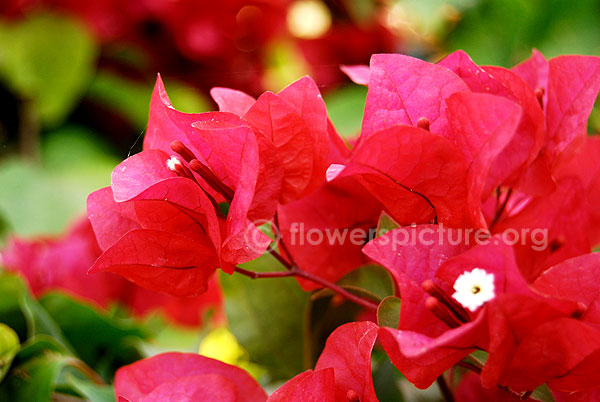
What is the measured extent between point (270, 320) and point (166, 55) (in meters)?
0.93

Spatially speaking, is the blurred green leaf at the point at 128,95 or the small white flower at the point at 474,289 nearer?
the small white flower at the point at 474,289

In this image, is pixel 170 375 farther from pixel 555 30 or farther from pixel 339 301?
pixel 555 30

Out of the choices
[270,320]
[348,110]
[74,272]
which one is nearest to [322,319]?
[270,320]

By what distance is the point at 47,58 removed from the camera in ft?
3.91

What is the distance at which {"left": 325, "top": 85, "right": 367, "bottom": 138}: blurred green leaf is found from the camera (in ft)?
3.50

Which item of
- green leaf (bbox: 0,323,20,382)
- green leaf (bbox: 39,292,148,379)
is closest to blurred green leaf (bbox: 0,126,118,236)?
green leaf (bbox: 39,292,148,379)

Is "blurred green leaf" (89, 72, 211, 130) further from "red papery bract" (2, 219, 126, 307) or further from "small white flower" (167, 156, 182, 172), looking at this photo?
"small white flower" (167, 156, 182, 172)

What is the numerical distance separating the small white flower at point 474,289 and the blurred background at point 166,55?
0.53m

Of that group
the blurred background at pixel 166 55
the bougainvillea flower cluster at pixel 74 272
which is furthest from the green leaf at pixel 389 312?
the blurred background at pixel 166 55

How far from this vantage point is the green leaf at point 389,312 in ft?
1.02

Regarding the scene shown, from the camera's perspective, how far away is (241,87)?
122 cm

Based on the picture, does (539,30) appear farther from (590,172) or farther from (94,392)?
(94,392)

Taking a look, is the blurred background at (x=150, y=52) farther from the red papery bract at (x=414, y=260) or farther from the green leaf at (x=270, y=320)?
the red papery bract at (x=414, y=260)

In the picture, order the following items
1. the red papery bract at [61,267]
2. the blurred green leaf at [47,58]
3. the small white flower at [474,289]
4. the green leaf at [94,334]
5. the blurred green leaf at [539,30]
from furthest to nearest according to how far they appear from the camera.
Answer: the blurred green leaf at [47,58] → the blurred green leaf at [539,30] → the red papery bract at [61,267] → the green leaf at [94,334] → the small white flower at [474,289]
